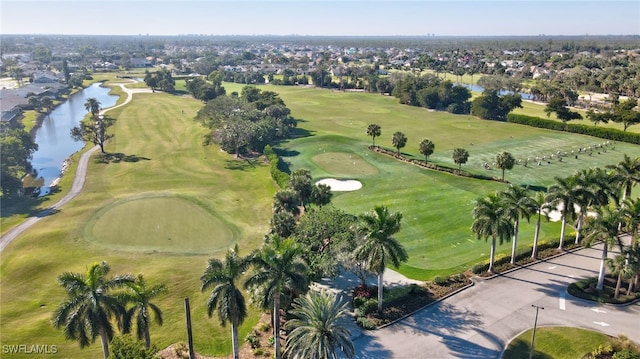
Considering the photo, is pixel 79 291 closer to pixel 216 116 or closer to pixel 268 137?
pixel 268 137

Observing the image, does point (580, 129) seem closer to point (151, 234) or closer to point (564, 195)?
point (564, 195)

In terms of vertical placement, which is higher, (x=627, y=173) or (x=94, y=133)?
(x=627, y=173)

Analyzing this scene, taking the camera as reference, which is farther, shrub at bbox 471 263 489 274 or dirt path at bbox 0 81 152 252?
dirt path at bbox 0 81 152 252

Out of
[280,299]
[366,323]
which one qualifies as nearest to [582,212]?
[366,323]

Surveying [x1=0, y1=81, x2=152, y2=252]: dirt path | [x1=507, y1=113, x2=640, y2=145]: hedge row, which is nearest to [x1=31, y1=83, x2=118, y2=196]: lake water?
[x1=0, y1=81, x2=152, y2=252]: dirt path

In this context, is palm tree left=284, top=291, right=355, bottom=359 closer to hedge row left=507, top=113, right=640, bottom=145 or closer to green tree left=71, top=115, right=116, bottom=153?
green tree left=71, top=115, right=116, bottom=153

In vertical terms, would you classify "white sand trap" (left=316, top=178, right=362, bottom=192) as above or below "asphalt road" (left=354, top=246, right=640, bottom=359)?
above

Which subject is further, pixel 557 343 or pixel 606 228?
pixel 606 228
